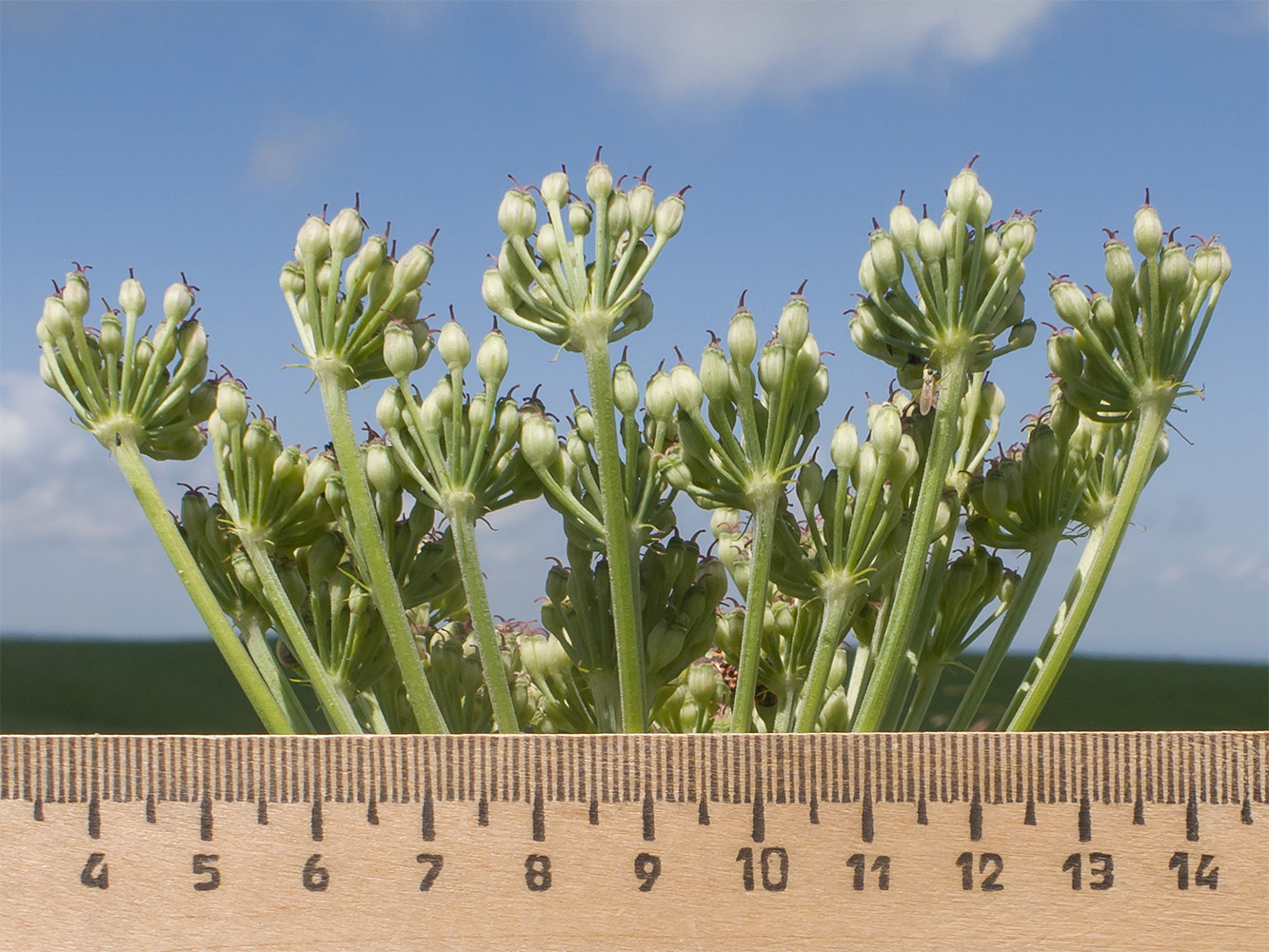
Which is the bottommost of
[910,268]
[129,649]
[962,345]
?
[129,649]

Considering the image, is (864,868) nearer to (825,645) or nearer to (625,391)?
(825,645)

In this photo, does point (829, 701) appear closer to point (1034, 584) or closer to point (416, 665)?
point (1034, 584)

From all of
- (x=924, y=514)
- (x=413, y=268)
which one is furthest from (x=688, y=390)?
(x=413, y=268)

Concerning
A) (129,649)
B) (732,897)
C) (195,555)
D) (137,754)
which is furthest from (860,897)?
(129,649)

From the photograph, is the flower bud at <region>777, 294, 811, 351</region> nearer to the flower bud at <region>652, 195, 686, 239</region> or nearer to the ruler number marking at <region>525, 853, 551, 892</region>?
the flower bud at <region>652, 195, 686, 239</region>

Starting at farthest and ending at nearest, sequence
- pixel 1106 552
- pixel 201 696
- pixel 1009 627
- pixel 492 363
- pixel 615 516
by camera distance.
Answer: pixel 201 696 < pixel 1009 627 < pixel 1106 552 < pixel 492 363 < pixel 615 516

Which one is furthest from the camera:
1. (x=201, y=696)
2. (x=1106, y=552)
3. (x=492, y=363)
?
(x=201, y=696)

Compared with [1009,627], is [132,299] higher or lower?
higher
